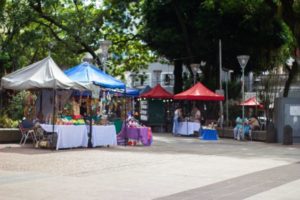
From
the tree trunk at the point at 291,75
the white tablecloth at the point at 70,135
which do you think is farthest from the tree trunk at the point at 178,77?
the white tablecloth at the point at 70,135

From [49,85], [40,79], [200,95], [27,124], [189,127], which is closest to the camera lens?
[49,85]

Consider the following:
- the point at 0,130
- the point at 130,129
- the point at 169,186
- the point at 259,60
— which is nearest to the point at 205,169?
the point at 169,186

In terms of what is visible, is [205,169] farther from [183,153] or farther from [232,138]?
[232,138]

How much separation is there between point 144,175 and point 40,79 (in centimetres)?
820

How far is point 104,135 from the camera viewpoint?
2164cm

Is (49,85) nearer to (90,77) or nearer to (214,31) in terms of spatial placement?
(90,77)

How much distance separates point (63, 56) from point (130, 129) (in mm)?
14228

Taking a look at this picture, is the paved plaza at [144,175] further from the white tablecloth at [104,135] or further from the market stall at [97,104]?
the market stall at [97,104]

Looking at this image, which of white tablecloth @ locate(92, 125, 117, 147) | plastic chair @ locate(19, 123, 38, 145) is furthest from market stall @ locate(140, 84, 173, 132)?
plastic chair @ locate(19, 123, 38, 145)

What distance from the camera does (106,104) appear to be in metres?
24.7

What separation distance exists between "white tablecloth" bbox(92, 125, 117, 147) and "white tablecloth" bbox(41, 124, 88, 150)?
15.3 inches

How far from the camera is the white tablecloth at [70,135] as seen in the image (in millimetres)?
19783

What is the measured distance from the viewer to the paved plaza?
421 inches

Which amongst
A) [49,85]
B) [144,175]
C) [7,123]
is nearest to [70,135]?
[49,85]
